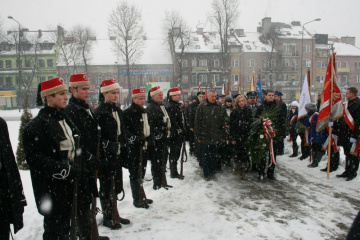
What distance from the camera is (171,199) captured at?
6.14m

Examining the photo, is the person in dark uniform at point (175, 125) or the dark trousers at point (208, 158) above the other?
the person in dark uniform at point (175, 125)

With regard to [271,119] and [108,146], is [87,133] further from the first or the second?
[271,119]

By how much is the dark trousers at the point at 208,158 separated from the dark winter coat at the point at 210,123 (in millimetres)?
152

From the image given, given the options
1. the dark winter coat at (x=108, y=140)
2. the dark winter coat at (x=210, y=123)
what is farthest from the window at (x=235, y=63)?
the dark winter coat at (x=108, y=140)

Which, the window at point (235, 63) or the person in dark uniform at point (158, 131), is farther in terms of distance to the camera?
the window at point (235, 63)

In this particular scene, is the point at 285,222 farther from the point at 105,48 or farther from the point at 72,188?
the point at 105,48

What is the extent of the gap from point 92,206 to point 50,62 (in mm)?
59026

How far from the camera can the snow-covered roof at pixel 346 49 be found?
6462 centimetres

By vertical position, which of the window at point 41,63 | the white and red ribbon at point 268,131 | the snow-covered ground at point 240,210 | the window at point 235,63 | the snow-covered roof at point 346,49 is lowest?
the snow-covered ground at point 240,210

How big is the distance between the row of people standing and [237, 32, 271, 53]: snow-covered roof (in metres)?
55.1

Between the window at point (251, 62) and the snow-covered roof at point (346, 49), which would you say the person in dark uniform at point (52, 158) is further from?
the snow-covered roof at point (346, 49)

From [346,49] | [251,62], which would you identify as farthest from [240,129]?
[346,49]

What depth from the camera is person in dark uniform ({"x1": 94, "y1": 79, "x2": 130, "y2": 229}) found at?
4.55 metres

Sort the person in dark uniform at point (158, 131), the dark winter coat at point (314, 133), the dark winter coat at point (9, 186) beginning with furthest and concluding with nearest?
the dark winter coat at point (314, 133)
the person in dark uniform at point (158, 131)
the dark winter coat at point (9, 186)
